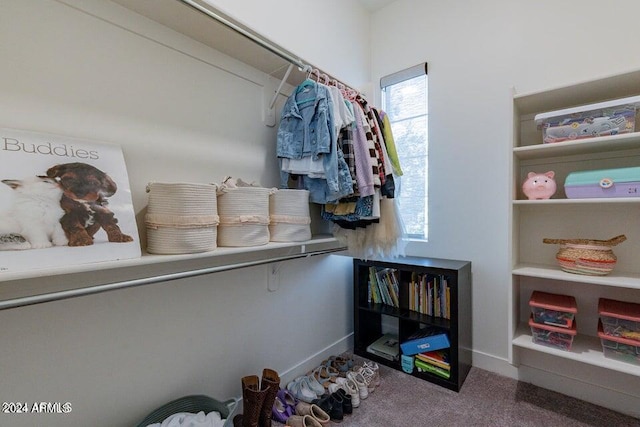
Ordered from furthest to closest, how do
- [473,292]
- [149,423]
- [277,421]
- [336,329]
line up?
[336,329] → [473,292] → [277,421] → [149,423]

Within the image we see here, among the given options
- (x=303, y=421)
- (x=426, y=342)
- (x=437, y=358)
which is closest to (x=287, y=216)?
(x=303, y=421)

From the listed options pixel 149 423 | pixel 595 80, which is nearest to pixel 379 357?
pixel 149 423

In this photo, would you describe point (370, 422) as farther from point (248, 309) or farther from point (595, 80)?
point (595, 80)

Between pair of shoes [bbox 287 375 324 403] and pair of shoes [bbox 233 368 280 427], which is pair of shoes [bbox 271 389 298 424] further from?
pair of shoes [bbox 233 368 280 427]

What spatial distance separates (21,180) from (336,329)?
1.86 metres

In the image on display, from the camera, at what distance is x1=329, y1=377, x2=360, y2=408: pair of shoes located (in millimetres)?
1520

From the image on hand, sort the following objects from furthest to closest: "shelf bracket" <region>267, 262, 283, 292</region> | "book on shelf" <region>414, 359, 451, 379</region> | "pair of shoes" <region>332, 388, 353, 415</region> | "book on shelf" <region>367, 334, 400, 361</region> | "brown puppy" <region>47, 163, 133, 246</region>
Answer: "book on shelf" <region>367, 334, 400, 361</region> < "book on shelf" <region>414, 359, 451, 379</region> < "shelf bracket" <region>267, 262, 283, 292</region> < "pair of shoes" <region>332, 388, 353, 415</region> < "brown puppy" <region>47, 163, 133, 246</region>

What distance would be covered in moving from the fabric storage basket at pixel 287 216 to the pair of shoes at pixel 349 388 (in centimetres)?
90

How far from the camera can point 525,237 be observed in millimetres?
1695

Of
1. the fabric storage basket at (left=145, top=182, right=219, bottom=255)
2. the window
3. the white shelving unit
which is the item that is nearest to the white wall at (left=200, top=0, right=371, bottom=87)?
the window

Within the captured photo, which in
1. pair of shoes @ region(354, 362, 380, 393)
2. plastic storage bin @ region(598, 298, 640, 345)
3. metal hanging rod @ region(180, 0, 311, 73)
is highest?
metal hanging rod @ region(180, 0, 311, 73)

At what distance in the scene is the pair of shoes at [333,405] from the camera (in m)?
1.40

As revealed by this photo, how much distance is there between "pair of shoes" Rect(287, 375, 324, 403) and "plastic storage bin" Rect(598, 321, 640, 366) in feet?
4.61

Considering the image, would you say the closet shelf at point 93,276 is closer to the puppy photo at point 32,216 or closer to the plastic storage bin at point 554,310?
the puppy photo at point 32,216
